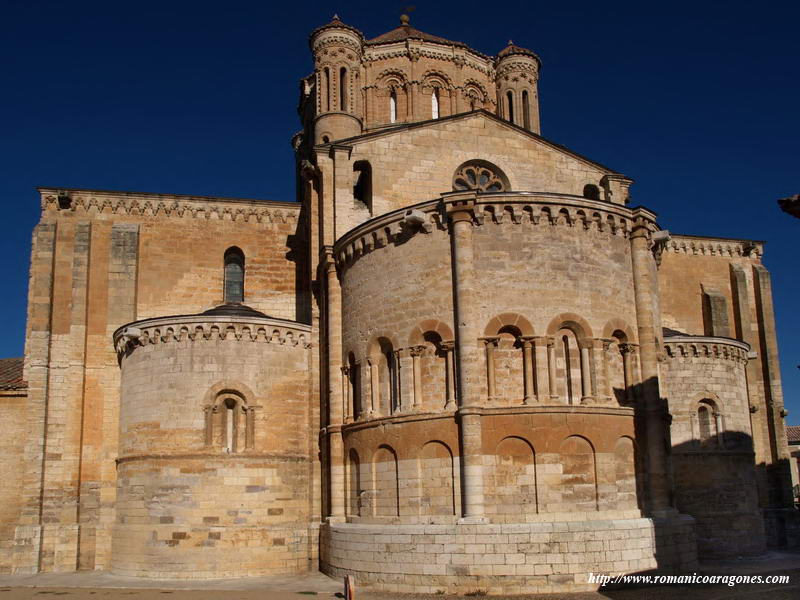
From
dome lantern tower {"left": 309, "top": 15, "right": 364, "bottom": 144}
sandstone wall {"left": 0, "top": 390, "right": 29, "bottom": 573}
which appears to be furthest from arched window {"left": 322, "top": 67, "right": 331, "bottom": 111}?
sandstone wall {"left": 0, "top": 390, "right": 29, "bottom": 573}


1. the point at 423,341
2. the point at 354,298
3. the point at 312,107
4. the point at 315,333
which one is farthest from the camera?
the point at 312,107

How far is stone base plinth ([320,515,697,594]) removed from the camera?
16250mm

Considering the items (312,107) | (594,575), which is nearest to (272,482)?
(594,575)

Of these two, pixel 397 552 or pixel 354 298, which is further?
pixel 354 298

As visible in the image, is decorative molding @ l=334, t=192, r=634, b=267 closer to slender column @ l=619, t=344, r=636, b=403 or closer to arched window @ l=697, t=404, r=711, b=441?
slender column @ l=619, t=344, r=636, b=403

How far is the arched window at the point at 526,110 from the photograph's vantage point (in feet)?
109

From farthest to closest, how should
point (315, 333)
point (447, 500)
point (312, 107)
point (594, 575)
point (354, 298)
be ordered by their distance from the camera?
1. point (312, 107)
2. point (315, 333)
3. point (354, 298)
4. point (447, 500)
5. point (594, 575)

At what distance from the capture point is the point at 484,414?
1742 cm

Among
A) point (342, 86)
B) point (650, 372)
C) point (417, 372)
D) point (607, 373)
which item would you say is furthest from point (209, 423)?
point (342, 86)

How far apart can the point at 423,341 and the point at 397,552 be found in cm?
477

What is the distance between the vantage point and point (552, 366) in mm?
17828

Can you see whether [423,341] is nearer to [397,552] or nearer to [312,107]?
[397,552]

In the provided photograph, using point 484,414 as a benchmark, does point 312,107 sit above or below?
above

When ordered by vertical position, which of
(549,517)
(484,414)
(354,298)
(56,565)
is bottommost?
(56,565)
